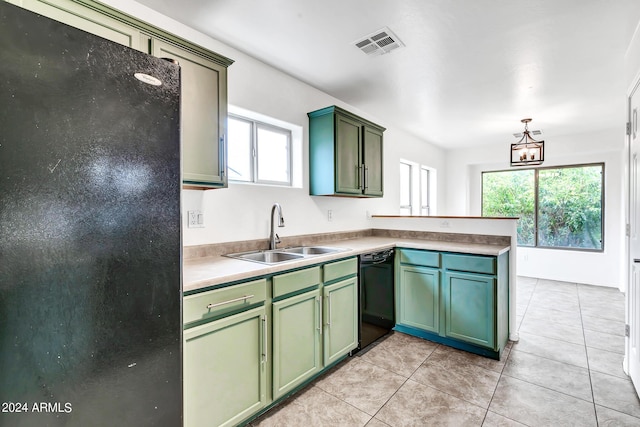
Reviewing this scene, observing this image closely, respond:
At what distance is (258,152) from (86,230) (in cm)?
199

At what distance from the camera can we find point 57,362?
0.81m

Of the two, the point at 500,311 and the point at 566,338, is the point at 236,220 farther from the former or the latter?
the point at 566,338

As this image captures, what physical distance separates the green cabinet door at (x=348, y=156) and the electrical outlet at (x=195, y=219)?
1.30m

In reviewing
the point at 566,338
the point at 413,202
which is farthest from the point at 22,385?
the point at 413,202

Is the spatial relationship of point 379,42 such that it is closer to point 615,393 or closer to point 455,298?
point 455,298

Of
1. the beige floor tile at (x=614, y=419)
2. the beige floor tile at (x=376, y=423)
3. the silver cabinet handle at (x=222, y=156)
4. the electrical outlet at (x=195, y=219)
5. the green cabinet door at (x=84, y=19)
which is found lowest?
the beige floor tile at (x=376, y=423)

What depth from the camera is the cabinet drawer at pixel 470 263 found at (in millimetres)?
2512

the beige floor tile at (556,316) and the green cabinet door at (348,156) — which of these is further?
the beige floor tile at (556,316)

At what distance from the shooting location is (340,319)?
237 centimetres

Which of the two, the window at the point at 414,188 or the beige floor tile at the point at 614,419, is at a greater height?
the window at the point at 414,188

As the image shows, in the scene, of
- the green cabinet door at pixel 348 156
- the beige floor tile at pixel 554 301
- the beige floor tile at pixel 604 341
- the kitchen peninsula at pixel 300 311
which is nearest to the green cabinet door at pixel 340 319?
the kitchen peninsula at pixel 300 311

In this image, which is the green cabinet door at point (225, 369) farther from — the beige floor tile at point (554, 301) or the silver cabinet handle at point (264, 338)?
the beige floor tile at point (554, 301)

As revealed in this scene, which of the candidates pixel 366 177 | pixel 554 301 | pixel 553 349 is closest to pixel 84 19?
pixel 366 177

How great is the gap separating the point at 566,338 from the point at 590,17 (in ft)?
9.09
